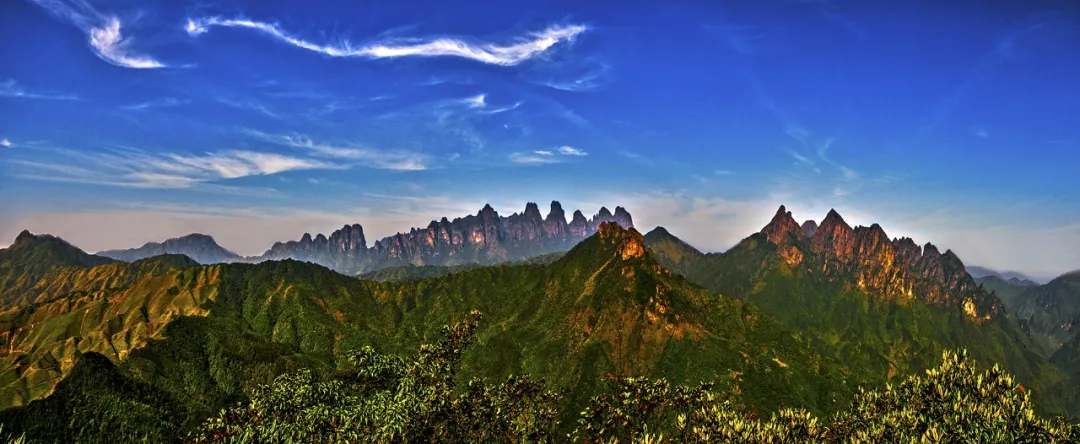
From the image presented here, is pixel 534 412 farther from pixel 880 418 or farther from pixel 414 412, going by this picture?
pixel 880 418

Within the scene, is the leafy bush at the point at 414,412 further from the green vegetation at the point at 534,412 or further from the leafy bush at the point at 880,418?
the leafy bush at the point at 880,418

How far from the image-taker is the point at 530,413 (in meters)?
36.5

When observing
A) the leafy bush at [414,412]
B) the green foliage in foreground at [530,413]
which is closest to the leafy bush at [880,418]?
the green foliage in foreground at [530,413]

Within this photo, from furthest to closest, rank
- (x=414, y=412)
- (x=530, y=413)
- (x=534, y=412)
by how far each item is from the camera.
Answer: (x=530, y=413)
(x=534, y=412)
(x=414, y=412)

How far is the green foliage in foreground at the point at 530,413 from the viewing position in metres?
32.2

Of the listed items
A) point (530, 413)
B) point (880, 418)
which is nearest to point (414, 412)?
point (530, 413)

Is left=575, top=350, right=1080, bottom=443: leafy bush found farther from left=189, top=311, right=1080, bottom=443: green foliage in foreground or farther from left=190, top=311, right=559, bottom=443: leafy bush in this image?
left=190, top=311, right=559, bottom=443: leafy bush

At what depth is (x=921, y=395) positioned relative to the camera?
41.0 m

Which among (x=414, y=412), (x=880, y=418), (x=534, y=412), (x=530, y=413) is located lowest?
(x=880, y=418)

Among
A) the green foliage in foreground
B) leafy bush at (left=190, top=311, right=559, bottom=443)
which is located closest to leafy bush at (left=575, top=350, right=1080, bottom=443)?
the green foliage in foreground

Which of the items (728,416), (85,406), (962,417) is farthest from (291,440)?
(85,406)

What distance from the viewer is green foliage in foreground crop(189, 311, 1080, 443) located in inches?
1268

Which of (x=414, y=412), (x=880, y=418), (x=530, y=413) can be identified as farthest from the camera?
(x=880, y=418)

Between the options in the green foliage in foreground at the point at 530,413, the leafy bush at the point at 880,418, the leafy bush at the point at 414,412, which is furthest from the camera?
the leafy bush at the point at 880,418
